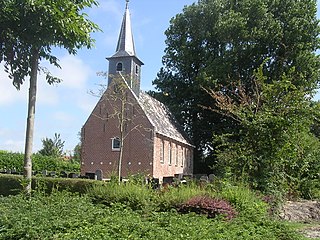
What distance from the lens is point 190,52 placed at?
38625 millimetres

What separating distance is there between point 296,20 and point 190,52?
9.95 m

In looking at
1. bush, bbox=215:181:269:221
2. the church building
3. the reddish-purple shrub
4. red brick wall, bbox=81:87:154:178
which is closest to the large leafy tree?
the church building

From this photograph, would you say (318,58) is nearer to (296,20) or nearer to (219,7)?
(296,20)

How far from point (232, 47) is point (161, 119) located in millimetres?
9128

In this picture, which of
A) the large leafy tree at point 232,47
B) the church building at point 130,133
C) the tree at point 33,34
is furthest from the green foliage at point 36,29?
the large leafy tree at point 232,47

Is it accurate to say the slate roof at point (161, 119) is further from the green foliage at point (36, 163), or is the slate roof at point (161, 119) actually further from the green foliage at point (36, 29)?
the green foliage at point (36, 29)

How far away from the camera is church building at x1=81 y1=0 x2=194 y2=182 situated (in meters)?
33.9

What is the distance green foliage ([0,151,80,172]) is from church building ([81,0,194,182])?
3.15 meters

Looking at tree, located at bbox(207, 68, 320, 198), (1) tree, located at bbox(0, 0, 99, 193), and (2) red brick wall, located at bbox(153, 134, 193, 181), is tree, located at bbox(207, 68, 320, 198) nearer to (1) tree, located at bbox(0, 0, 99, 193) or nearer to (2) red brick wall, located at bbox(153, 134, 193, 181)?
(1) tree, located at bbox(0, 0, 99, 193)

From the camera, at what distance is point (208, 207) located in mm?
9711

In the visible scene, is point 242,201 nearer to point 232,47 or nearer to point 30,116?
point 30,116

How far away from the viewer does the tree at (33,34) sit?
961 cm

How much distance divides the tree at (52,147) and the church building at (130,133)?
10.0 metres

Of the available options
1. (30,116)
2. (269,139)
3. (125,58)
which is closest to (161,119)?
(125,58)
